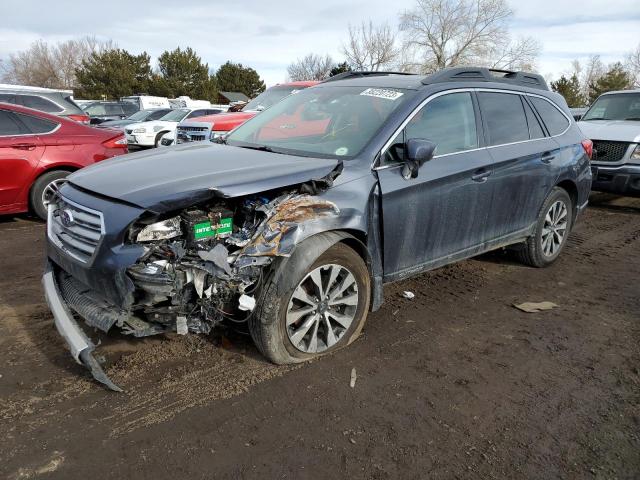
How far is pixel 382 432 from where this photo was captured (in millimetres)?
2656

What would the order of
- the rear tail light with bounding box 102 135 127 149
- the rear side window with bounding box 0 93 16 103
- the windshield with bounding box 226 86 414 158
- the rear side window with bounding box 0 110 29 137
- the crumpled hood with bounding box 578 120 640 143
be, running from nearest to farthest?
the windshield with bounding box 226 86 414 158 → the rear side window with bounding box 0 110 29 137 → the rear tail light with bounding box 102 135 127 149 → the crumpled hood with bounding box 578 120 640 143 → the rear side window with bounding box 0 93 16 103

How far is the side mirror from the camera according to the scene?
11.4 ft

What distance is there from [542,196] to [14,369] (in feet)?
15.4

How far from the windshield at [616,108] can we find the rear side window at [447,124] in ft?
23.2

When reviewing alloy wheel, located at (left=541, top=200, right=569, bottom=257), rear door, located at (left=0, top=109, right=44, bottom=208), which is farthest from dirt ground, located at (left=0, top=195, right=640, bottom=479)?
rear door, located at (left=0, top=109, right=44, bottom=208)

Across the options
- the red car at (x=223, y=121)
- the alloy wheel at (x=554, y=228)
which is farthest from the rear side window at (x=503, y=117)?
the red car at (x=223, y=121)

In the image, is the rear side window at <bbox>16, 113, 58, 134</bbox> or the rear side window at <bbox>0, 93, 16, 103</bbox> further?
the rear side window at <bbox>0, 93, 16, 103</bbox>

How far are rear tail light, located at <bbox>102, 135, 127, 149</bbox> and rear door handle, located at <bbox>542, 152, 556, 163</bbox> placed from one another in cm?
584

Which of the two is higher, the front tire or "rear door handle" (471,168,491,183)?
"rear door handle" (471,168,491,183)

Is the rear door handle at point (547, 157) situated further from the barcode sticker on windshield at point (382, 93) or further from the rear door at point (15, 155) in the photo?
the rear door at point (15, 155)

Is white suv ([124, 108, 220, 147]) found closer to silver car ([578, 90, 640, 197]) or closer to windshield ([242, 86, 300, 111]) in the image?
windshield ([242, 86, 300, 111])

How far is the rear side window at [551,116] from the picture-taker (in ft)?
16.5

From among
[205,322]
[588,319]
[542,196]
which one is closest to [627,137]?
[542,196]

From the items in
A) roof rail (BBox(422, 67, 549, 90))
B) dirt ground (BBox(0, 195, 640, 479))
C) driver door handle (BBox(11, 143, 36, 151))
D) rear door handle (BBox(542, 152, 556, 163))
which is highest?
roof rail (BBox(422, 67, 549, 90))
